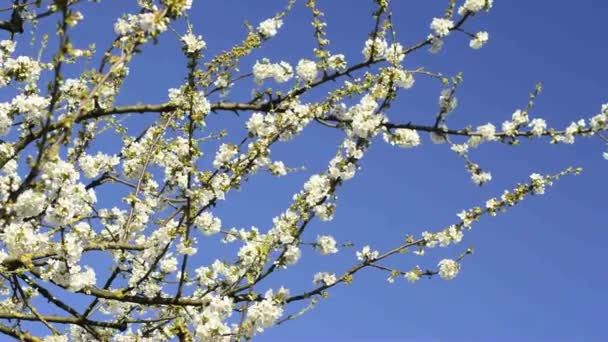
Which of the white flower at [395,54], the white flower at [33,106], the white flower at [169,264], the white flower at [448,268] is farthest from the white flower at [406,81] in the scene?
the white flower at [33,106]

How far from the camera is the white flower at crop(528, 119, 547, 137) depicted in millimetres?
6359

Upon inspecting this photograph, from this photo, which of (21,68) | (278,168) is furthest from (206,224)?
(21,68)

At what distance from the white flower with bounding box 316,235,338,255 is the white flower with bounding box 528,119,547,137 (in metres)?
1.98

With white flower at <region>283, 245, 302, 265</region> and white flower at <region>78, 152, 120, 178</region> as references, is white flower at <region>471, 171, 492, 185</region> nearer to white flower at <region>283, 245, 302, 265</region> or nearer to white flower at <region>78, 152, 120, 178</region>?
white flower at <region>283, 245, 302, 265</region>

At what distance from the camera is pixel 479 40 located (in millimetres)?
6867

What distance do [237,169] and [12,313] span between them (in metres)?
2.40

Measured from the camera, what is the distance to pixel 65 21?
372 cm

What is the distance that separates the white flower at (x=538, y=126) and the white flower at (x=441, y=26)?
Result: 41.3 inches

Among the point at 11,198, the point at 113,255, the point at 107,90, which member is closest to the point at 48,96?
the point at 107,90

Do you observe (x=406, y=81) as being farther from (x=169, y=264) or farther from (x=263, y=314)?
(x=169, y=264)

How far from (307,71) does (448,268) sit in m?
2.46

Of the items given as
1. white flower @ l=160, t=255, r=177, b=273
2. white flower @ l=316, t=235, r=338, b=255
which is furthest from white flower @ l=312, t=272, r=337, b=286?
white flower @ l=160, t=255, r=177, b=273

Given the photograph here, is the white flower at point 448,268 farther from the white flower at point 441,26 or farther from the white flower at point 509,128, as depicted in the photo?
the white flower at point 441,26

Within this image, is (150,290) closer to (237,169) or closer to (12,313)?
(12,313)
